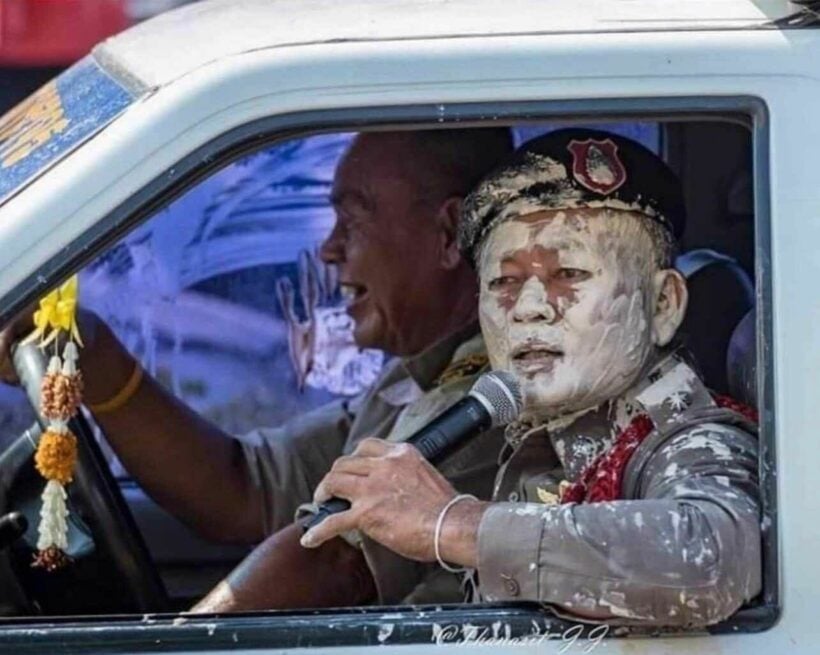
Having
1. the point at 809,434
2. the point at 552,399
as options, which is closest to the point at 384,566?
the point at 552,399

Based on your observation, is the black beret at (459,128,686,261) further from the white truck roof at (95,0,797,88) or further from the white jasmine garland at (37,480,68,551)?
the white jasmine garland at (37,480,68,551)

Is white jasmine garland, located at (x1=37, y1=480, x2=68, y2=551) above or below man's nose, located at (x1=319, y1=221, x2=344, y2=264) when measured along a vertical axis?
below

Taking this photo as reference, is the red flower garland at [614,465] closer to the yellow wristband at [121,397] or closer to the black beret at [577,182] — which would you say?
the black beret at [577,182]

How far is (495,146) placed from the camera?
273cm

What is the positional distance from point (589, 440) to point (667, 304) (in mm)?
190

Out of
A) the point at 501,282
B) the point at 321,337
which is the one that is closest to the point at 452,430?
the point at 501,282

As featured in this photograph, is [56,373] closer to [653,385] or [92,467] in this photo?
[92,467]

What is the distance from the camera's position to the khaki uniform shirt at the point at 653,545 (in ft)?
6.59

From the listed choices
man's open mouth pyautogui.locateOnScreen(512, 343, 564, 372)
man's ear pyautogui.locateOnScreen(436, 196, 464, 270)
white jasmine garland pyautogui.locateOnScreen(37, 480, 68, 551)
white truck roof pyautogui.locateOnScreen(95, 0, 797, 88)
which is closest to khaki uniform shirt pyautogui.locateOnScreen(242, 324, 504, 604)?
man's ear pyautogui.locateOnScreen(436, 196, 464, 270)

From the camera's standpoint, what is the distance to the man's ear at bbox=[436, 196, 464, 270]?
2922 millimetres

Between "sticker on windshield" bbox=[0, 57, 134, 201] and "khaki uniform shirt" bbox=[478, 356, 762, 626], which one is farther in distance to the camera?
"sticker on windshield" bbox=[0, 57, 134, 201]

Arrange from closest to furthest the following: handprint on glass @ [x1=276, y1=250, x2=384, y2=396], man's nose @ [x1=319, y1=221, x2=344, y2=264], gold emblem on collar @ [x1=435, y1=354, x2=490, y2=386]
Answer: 1. gold emblem on collar @ [x1=435, y1=354, x2=490, y2=386]
2. man's nose @ [x1=319, y1=221, x2=344, y2=264]
3. handprint on glass @ [x1=276, y1=250, x2=384, y2=396]

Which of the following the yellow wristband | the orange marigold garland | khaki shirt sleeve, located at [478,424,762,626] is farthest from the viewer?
the yellow wristband

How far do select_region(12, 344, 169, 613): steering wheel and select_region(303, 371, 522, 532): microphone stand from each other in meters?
0.67
